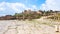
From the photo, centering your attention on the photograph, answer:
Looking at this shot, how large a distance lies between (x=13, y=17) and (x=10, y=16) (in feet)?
A: 2.75

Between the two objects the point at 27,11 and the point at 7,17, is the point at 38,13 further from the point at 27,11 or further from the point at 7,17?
the point at 7,17

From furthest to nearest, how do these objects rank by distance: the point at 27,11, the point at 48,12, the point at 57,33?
the point at 27,11 < the point at 48,12 < the point at 57,33

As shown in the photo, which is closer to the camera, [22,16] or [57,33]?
[57,33]

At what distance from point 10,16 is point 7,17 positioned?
83 centimetres

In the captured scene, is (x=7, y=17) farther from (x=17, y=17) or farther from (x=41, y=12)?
(x=41, y=12)

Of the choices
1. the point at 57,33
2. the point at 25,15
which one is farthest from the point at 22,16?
the point at 57,33

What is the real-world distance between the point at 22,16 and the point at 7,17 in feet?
13.9

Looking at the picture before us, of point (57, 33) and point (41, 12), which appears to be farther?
point (41, 12)

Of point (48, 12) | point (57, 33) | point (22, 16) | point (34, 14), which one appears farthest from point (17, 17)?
point (57, 33)

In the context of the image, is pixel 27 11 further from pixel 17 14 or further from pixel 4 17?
pixel 4 17

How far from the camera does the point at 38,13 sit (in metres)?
46.2

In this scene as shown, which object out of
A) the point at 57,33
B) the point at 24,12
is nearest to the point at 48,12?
the point at 24,12

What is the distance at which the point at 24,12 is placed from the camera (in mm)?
46281

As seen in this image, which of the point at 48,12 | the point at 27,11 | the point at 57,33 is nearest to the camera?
the point at 57,33
